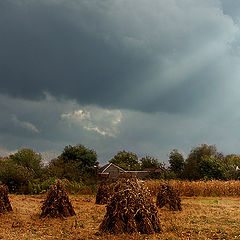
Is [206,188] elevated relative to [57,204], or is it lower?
elevated

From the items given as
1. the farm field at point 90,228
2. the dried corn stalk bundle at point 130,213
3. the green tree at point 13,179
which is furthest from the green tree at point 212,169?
the dried corn stalk bundle at point 130,213

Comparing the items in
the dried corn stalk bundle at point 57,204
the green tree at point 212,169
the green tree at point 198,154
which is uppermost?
the green tree at point 198,154

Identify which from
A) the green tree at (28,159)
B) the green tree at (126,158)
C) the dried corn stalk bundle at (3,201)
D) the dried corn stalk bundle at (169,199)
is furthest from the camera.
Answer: the green tree at (126,158)

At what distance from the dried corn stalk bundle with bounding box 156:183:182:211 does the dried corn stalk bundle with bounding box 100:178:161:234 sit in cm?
441

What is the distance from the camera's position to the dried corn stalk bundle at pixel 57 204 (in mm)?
8883

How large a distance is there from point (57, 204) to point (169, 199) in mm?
4393

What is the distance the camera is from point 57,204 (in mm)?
8984

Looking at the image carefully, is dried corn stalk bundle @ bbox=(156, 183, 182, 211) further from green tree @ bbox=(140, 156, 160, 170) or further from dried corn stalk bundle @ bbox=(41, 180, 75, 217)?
green tree @ bbox=(140, 156, 160, 170)

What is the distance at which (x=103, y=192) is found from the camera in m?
12.8

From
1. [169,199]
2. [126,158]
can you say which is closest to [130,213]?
[169,199]

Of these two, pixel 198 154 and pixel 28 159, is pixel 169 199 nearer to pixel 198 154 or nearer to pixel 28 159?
pixel 28 159

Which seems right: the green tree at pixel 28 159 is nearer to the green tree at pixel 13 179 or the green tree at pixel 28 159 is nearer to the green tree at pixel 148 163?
the green tree at pixel 13 179

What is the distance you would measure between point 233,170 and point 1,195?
2745 centimetres

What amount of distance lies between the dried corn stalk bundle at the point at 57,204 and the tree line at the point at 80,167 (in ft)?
35.8
